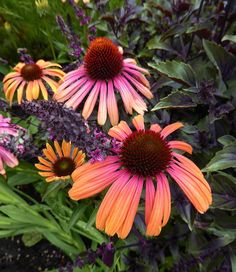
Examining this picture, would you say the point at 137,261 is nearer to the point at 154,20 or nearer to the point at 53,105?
the point at 53,105

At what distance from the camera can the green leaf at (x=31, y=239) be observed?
1.51m

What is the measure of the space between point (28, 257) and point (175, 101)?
92cm

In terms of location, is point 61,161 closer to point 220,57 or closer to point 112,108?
point 112,108

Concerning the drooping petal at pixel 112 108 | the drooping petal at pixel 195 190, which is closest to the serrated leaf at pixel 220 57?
the drooping petal at pixel 112 108

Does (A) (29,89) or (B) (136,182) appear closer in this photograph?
(B) (136,182)

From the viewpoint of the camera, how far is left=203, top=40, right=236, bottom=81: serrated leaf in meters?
1.01

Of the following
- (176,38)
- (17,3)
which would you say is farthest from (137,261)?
(17,3)

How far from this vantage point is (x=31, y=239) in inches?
59.8

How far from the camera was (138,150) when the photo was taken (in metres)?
0.77

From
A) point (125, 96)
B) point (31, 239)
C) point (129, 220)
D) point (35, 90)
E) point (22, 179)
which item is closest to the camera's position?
point (129, 220)

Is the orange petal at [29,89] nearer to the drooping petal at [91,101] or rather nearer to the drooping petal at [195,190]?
the drooping petal at [91,101]

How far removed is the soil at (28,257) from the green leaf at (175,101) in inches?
30.8

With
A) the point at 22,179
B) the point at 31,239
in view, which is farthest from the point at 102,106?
the point at 31,239

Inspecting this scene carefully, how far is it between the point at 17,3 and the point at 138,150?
1.55 meters
